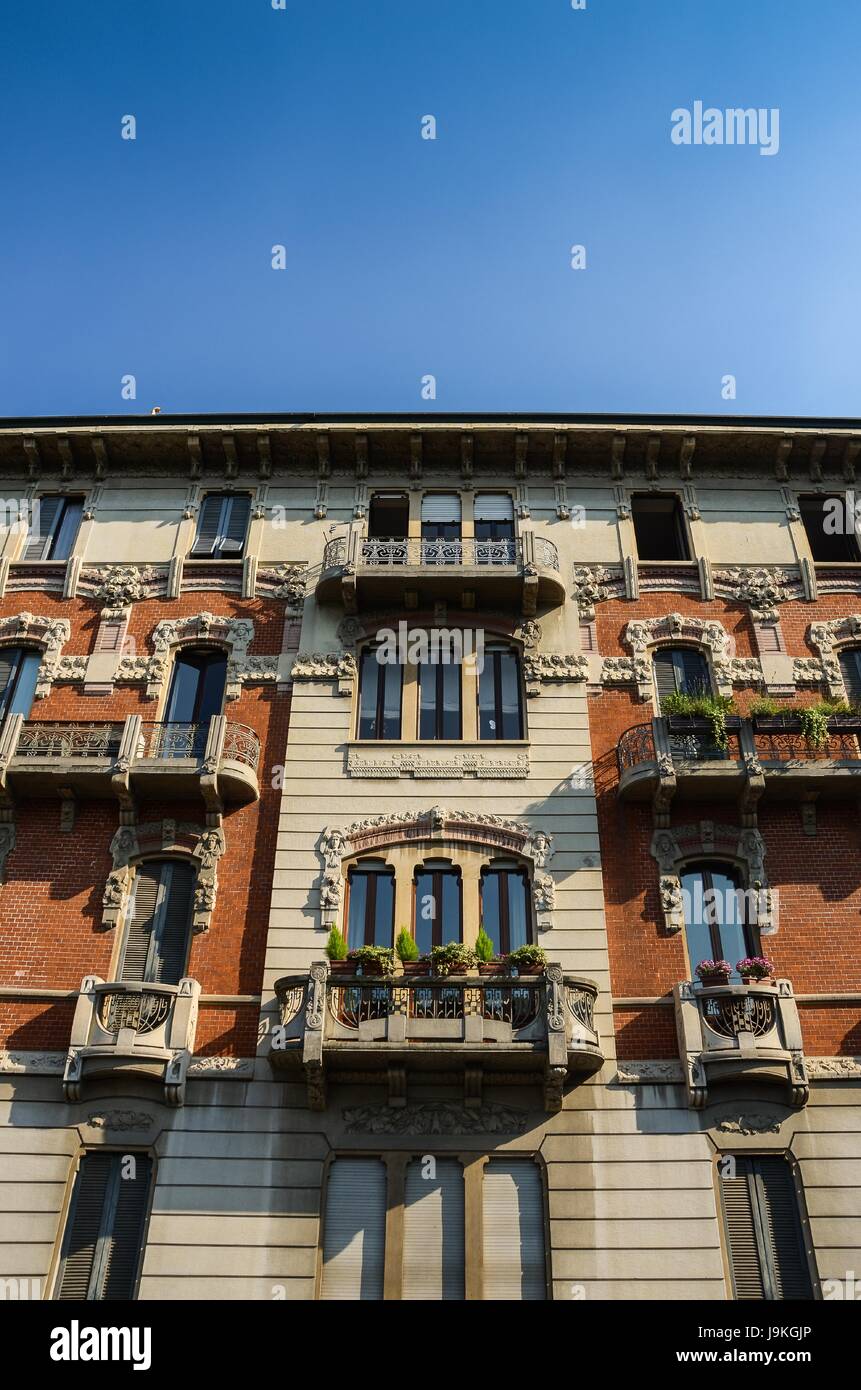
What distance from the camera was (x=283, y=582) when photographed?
21.6 meters

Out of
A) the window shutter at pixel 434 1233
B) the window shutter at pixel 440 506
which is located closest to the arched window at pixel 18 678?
the window shutter at pixel 440 506

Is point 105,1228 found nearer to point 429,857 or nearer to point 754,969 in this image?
point 429,857

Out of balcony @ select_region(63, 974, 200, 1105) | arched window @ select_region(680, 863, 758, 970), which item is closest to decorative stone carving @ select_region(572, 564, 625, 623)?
arched window @ select_region(680, 863, 758, 970)

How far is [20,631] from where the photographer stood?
21000 mm

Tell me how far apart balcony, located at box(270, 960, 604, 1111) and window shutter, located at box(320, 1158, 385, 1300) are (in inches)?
41.0

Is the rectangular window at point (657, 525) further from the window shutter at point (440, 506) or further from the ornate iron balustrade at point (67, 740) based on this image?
the ornate iron balustrade at point (67, 740)

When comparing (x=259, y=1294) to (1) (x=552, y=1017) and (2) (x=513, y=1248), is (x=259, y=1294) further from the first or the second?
(1) (x=552, y=1017)

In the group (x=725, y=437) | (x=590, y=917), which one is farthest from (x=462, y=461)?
(x=590, y=917)

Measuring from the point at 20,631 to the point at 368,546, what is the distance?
23.5ft

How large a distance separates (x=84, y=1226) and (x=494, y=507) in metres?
15.5

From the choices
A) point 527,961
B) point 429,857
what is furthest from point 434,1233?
point 429,857

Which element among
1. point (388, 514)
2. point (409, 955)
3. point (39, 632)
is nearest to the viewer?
point (409, 955)

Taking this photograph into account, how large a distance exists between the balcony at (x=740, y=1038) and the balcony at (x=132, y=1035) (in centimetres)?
753
